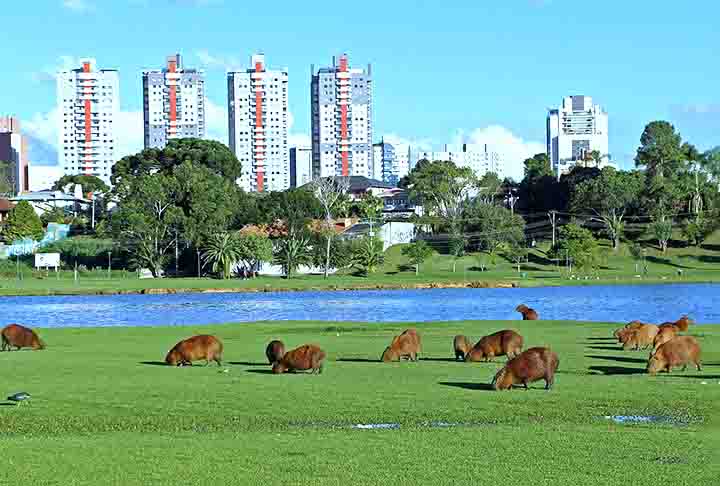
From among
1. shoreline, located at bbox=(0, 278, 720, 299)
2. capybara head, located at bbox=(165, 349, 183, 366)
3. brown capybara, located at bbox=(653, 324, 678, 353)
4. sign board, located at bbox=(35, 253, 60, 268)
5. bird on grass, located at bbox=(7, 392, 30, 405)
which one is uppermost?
sign board, located at bbox=(35, 253, 60, 268)

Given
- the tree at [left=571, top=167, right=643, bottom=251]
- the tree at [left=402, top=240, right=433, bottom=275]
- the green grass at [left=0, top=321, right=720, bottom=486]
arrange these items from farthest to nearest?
the tree at [left=571, top=167, right=643, bottom=251] < the tree at [left=402, top=240, right=433, bottom=275] < the green grass at [left=0, top=321, right=720, bottom=486]

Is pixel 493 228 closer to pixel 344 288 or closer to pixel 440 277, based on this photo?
pixel 440 277

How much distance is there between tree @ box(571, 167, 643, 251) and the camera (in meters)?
127

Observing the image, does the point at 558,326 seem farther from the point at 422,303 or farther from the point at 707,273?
the point at 707,273

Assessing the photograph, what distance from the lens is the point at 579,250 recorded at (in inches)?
4326

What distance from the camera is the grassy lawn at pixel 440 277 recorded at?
303 feet

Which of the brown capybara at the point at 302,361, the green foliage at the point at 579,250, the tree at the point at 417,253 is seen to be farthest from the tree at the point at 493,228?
the brown capybara at the point at 302,361

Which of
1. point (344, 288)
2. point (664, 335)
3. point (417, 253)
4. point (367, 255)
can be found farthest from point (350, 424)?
point (417, 253)

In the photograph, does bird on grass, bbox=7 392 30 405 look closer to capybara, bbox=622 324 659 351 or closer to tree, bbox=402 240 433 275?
capybara, bbox=622 324 659 351

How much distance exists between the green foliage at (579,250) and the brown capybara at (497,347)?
84577mm

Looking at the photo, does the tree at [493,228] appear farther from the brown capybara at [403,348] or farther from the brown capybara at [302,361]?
the brown capybara at [302,361]

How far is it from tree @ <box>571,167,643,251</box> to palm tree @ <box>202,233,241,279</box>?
4009 cm

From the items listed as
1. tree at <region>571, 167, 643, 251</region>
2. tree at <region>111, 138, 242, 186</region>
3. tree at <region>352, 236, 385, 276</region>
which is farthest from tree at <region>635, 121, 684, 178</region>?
tree at <region>111, 138, 242, 186</region>

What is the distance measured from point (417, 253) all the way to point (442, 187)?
3498 centimetres
